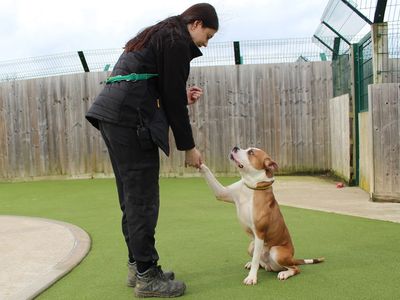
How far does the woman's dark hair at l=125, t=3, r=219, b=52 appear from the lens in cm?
310

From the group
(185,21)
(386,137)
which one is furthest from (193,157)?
(386,137)

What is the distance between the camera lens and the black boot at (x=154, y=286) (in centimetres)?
321

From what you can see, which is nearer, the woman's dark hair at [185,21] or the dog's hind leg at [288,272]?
the woman's dark hair at [185,21]

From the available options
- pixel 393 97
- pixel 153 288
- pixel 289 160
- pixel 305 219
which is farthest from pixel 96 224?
pixel 289 160

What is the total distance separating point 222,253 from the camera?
4.30m

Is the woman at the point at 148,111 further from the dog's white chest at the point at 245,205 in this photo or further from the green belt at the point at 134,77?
the dog's white chest at the point at 245,205

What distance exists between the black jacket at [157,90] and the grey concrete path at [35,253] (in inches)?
52.1

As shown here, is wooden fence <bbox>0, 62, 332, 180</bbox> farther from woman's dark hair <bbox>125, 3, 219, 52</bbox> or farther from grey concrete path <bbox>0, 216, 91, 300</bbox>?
woman's dark hair <bbox>125, 3, 219, 52</bbox>

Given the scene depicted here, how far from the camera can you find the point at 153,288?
3.21 meters

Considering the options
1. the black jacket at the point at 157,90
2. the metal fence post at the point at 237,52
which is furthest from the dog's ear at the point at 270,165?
the metal fence post at the point at 237,52

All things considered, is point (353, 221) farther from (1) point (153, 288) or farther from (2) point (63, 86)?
(2) point (63, 86)

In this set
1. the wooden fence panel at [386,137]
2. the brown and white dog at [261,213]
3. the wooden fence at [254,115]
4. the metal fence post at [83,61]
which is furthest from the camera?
the metal fence post at [83,61]

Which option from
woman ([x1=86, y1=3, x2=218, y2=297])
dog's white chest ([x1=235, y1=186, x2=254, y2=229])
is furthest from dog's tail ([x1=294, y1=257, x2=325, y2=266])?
woman ([x1=86, y1=3, x2=218, y2=297])

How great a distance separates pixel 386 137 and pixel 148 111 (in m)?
4.44
